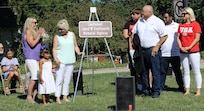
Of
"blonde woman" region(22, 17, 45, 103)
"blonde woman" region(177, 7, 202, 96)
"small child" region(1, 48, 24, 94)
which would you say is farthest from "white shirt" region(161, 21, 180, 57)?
"small child" region(1, 48, 24, 94)

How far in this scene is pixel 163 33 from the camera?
29.8 ft

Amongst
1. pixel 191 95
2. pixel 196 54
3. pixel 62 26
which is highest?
pixel 62 26

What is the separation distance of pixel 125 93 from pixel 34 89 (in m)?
2.78

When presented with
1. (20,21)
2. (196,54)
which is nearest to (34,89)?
(196,54)

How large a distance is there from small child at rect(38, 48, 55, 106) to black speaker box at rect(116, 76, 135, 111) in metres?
1.91

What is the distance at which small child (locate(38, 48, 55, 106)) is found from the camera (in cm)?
871

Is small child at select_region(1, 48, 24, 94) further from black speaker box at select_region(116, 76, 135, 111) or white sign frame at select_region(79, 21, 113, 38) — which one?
black speaker box at select_region(116, 76, 135, 111)

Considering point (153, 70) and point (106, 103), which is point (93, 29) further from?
point (106, 103)

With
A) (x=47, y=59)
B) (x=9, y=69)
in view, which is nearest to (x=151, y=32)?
(x=47, y=59)

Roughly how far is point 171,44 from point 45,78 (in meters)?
3.24

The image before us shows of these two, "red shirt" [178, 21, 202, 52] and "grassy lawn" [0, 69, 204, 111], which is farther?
"red shirt" [178, 21, 202, 52]

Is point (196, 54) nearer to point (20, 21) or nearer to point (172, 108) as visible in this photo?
point (172, 108)

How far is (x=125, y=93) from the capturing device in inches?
290

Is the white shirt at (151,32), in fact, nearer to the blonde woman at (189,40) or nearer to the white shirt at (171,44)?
the blonde woman at (189,40)
